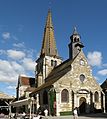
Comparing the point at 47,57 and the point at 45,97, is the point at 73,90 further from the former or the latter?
the point at 47,57

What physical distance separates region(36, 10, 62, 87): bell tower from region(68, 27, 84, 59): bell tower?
9675 millimetres

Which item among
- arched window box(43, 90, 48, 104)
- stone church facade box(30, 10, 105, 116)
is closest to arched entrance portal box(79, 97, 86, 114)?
stone church facade box(30, 10, 105, 116)

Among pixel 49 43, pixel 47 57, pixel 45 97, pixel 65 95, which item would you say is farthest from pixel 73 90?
pixel 49 43

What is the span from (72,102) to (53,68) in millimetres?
17230

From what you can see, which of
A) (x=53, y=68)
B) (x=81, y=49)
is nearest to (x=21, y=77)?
(x=53, y=68)

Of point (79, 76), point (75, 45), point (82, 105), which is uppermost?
point (75, 45)

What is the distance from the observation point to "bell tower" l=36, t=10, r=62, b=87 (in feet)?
197

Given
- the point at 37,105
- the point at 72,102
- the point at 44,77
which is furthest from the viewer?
the point at 44,77

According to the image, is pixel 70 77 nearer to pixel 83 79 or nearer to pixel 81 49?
pixel 83 79

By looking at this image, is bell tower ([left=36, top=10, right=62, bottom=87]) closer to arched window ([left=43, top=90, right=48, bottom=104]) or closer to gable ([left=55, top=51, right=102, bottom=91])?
arched window ([left=43, top=90, right=48, bottom=104])

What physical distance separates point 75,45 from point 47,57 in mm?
11307

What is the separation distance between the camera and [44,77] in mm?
59531

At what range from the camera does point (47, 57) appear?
200 feet

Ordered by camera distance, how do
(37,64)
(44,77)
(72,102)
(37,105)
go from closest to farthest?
(72,102) → (37,105) → (44,77) → (37,64)
